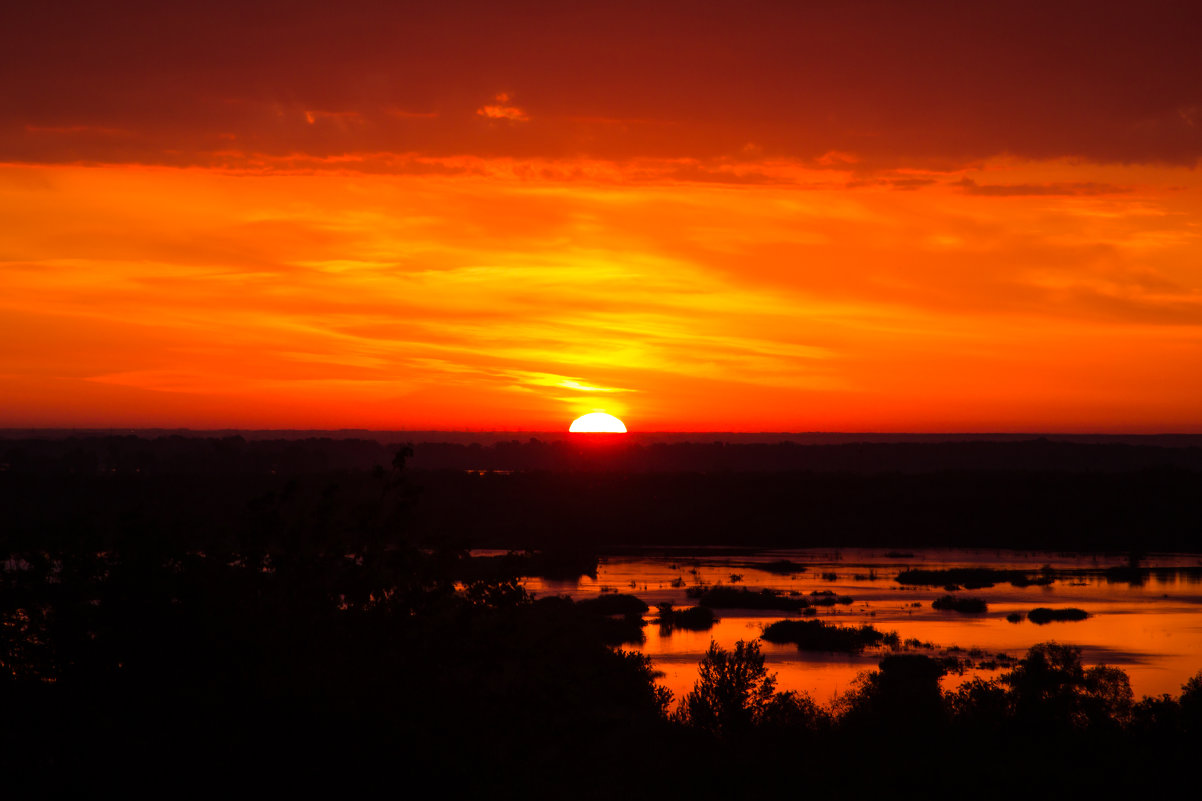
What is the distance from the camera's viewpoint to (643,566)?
75.9 m

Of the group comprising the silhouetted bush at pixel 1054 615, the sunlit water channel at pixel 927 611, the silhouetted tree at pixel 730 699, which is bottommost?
the sunlit water channel at pixel 927 611

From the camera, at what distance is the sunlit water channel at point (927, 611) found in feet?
135

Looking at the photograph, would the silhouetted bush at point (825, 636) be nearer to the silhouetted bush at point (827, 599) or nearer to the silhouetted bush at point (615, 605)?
the silhouetted bush at point (615, 605)

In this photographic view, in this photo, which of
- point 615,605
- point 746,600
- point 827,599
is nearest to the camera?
point 615,605

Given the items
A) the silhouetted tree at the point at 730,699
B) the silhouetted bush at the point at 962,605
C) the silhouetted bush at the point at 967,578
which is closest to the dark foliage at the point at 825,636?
the silhouetted bush at the point at 962,605

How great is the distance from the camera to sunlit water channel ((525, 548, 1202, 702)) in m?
41.3

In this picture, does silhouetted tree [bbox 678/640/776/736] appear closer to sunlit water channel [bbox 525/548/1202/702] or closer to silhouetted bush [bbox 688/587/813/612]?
sunlit water channel [bbox 525/548/1202/702]

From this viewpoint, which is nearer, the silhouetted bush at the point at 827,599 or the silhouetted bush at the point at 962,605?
the silhouetted bush at the point at 962,605

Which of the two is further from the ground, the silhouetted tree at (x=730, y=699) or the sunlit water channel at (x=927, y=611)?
the silhouetted tree at (x=730, y=699)

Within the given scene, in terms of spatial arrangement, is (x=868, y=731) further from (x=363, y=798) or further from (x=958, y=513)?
(x=958, y=513)

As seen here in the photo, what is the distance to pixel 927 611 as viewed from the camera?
5441cm

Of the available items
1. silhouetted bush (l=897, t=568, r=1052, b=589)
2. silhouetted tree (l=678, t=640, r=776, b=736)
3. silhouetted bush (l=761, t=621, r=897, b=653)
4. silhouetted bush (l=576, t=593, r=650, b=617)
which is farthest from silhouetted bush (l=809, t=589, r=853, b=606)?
silhouetted tree (l=678, t=640, r=776, b=736)

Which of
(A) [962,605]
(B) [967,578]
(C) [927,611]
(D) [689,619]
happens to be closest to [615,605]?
(D) [689,619]

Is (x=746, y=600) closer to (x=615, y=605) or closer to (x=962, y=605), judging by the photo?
(x=615, y=605)
